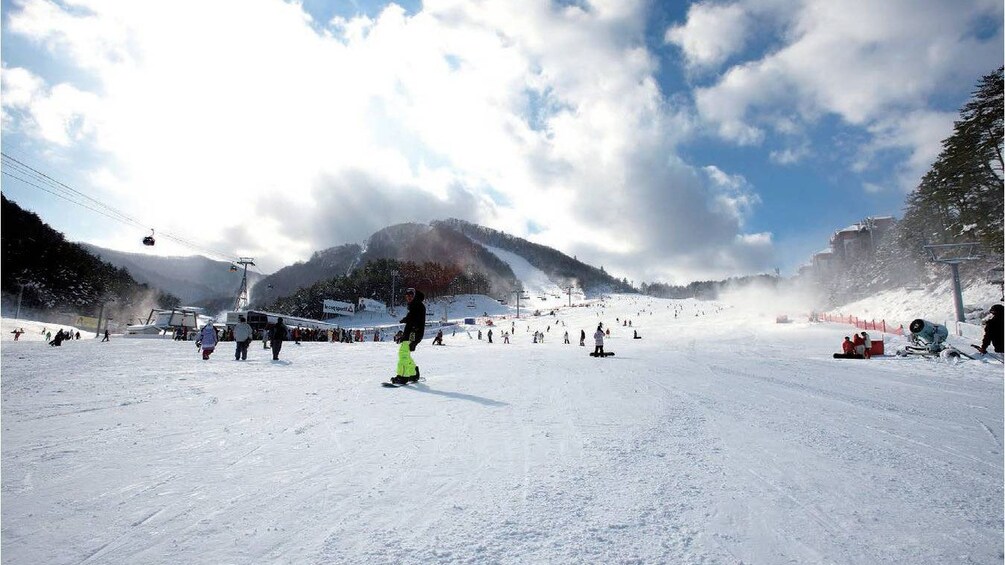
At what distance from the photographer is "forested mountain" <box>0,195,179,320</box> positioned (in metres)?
62.3

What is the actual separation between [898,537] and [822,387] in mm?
8152

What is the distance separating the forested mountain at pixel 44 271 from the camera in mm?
62344

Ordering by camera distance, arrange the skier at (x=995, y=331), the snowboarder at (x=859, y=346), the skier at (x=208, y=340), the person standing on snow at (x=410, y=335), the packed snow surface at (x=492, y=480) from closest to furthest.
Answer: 1. the packed snow surface at (x=492, y=480)
2. the person standing on snow at (x=410, y=335)
3. the skier at (x=995, y=331)
4. the skier at (x=208, y=340)
5. the snowboarder at (x=859, y=346)

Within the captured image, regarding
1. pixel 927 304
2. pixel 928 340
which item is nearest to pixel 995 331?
pixel 928 340

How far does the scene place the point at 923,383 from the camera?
10.2 m

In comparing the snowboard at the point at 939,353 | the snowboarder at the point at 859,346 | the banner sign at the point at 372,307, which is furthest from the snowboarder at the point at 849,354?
the banner sign at the point at 372,307

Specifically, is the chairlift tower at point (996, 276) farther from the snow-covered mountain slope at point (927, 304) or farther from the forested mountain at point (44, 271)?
the forested mountain at point (44, 271)

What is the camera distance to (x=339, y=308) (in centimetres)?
8569

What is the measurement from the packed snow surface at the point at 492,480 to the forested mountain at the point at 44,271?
80.3 meters

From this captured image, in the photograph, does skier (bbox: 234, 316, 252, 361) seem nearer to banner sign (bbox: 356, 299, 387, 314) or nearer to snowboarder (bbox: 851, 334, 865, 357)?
snowboarder (bbox: 851, 334, 865, 357)

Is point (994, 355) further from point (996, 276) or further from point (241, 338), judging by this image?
point (996, 276)

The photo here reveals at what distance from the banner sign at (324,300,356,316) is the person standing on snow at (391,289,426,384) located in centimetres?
8150

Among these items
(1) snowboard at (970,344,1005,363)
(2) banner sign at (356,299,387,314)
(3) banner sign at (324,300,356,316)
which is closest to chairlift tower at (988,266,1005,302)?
(1) snowboard at (970,344,1005,363)

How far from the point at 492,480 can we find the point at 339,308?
292ft
